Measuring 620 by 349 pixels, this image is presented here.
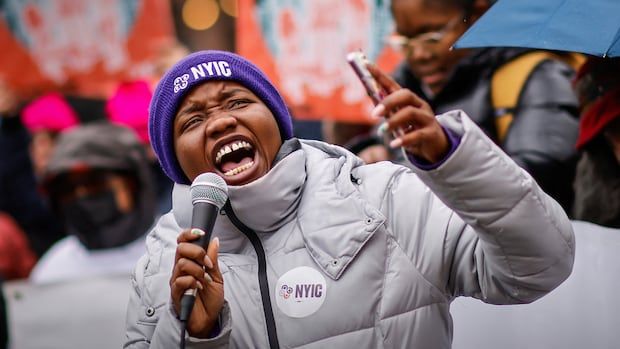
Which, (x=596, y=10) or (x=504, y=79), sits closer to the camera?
(x=596, y=10)

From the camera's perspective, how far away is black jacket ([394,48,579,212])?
387cm

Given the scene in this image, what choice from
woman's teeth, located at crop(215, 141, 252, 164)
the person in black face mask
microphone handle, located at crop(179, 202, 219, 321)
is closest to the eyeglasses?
woman's teeth, located at crop(215, 141, 252, 164)

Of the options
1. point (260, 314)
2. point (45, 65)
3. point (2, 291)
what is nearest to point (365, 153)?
point (260, 314)

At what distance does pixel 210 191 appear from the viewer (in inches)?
103

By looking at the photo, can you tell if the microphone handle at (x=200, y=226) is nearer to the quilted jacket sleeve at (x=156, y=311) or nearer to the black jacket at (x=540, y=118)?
the quilted jacket sleeve at (x=156, y=311)

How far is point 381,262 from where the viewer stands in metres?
2.73

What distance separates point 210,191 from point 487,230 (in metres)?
0.67

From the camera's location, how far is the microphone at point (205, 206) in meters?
2.52

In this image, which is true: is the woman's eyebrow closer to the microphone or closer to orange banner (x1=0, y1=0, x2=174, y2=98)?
the microphone

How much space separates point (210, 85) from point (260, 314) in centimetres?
70

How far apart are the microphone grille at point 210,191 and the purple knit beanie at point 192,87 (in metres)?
0.48

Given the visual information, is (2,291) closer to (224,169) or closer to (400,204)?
(224,169)

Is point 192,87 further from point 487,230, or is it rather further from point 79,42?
point 79,42

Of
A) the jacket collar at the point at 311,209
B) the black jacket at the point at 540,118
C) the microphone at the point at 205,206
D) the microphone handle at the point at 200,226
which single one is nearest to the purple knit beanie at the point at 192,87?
the jacket collar at the point at 311,209
